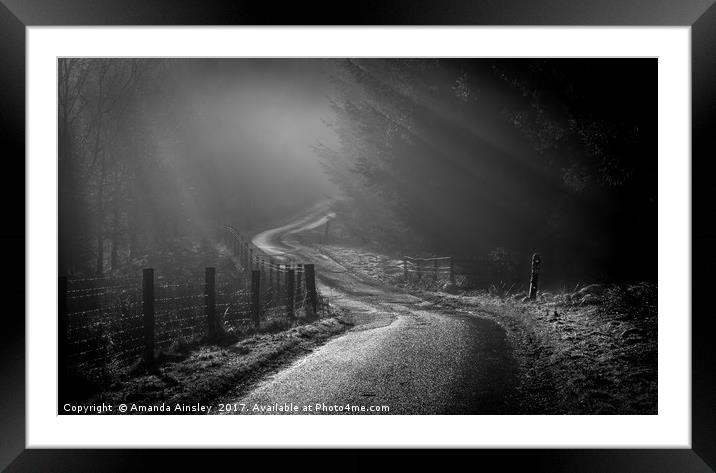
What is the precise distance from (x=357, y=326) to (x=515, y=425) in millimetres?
5078

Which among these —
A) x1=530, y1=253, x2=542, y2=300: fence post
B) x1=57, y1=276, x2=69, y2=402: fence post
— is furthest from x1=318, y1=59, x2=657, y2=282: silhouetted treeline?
x1=57, y1=276, x2=69, y2=402: fence post

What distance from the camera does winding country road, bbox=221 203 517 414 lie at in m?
4.84

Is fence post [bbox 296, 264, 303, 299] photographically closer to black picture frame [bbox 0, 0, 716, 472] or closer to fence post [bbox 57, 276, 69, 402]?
fence post [bbox 57, 276, 69, 402]

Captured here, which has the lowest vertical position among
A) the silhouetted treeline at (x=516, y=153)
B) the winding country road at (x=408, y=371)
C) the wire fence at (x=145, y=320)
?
the winding country road at (x=408, y=371)

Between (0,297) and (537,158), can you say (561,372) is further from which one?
(0,297)

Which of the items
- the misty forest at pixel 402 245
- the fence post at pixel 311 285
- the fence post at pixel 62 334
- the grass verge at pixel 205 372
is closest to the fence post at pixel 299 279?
the fence post at pixel 311 285

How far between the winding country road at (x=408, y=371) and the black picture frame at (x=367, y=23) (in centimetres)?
52

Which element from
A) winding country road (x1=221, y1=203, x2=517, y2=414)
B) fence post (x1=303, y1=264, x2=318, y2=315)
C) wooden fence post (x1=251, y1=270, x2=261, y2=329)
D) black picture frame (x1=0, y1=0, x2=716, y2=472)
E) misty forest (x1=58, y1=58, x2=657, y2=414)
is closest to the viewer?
black picture frame (x1=0, y1=0, x2=716, y2=472)

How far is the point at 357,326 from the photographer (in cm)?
947

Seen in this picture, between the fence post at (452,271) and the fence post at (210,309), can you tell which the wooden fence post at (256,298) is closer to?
the fence post at (210,309)

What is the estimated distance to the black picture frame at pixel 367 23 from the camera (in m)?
4.27

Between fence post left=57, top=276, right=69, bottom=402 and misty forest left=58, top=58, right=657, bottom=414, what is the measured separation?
25mm

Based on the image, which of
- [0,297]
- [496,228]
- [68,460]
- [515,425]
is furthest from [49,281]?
[496,228]

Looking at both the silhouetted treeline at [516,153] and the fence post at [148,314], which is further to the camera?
the silhouetted treeline at [516,153]
